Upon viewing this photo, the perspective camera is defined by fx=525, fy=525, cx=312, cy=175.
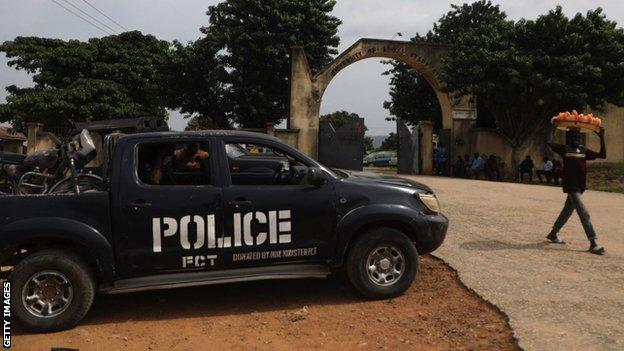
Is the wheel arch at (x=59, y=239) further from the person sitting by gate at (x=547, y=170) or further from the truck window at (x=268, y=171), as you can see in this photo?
the person sitting by gate at (x=547, y=170)

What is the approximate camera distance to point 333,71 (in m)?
22.4

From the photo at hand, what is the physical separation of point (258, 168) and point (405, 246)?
1.78 metres

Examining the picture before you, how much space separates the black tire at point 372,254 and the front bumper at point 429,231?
0.46ft

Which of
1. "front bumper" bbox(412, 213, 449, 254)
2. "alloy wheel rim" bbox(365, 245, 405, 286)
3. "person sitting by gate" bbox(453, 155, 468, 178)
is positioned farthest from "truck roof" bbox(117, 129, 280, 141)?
"person sitting by gate" bbox(453, 155, 468, 178)

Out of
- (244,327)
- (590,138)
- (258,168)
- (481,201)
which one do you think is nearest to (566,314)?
(244,327)

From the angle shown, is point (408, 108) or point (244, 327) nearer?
point (244, 327)

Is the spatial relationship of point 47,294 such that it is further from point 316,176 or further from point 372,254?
point 372,254

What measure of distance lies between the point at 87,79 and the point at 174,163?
2506 centimetres

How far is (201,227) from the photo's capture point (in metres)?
4.83

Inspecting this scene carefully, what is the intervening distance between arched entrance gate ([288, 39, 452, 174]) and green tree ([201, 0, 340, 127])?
13.0ft

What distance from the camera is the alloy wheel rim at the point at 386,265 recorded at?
5.26 meters

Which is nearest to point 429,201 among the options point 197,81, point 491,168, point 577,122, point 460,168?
point 577,122

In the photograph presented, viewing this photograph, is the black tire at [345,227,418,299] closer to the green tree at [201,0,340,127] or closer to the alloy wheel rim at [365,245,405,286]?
the alloy wheel rim at [365,245,405,286]

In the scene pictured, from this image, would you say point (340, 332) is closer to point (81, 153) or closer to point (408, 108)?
point (81, 153)
